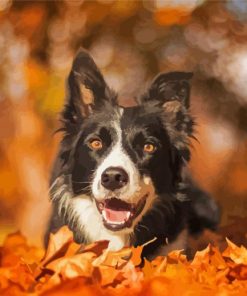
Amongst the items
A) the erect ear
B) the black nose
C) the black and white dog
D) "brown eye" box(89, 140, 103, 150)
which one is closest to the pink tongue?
the black and white dog

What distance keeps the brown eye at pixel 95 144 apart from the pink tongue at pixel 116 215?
22 cm

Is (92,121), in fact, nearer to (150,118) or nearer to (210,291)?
(150,118)

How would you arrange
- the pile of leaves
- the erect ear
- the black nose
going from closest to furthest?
the pile of leaves → the black nose → the erect ear

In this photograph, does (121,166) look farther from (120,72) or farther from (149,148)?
(120,72)

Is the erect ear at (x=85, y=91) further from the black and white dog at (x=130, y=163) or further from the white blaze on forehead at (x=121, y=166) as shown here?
the white blaze on forehead at (x=121, y=166)

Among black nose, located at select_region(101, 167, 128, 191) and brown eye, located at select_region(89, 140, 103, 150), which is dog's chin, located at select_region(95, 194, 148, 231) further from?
brown eye, located at select_region(89, 140, 103, 150)

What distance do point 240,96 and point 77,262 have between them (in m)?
0.95

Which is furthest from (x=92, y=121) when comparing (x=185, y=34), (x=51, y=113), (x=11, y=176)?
(x=185, y=34)

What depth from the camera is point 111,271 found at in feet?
5.17

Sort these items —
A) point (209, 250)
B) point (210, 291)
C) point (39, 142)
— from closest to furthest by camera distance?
point (210, 291) → point (209, 250) → point (39, 142)

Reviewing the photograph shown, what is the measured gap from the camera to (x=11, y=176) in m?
1.98

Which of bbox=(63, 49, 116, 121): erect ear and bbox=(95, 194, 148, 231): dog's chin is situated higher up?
bbox=(63, 49, 116, 121): erect ear

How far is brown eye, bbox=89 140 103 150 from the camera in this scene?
1.81 meters

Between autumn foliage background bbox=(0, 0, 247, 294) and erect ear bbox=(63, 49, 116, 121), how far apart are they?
1.8 inches
